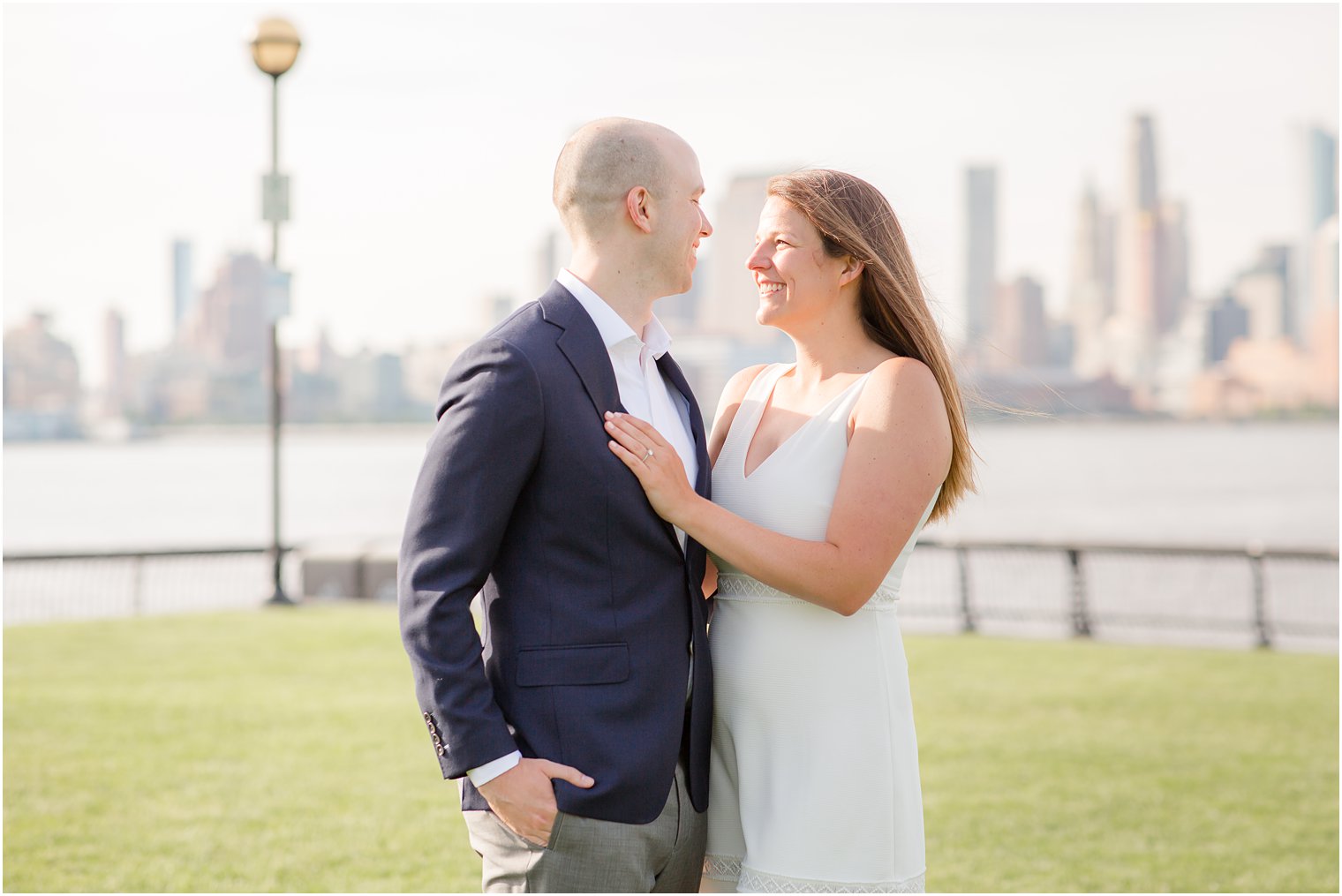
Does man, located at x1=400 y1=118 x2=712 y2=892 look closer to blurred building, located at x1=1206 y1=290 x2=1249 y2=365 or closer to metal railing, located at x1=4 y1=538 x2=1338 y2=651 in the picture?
metal railing, located at x1=4 y1=538 x2=1338 y2=651

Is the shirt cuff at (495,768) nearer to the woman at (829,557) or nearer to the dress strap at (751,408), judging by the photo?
the woman at (829,557)

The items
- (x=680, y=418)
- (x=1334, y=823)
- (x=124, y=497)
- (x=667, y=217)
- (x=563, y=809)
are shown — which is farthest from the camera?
(x=124, y=497)

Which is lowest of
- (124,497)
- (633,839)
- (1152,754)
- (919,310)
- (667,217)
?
(124,497)

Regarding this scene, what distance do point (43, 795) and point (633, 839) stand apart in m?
5.11

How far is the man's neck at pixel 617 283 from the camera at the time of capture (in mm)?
3229

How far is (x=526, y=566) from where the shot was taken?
3.01 meters

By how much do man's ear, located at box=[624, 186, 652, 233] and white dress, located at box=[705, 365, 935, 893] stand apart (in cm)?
81

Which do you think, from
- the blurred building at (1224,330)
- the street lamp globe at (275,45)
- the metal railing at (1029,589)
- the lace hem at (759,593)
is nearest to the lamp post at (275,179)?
the street lamp globe at (275,45)

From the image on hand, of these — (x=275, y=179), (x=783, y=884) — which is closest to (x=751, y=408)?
(x=783, y=884)

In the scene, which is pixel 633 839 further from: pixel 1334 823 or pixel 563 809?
pixel 1334 823

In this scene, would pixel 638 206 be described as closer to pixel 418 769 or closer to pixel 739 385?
pixel 739 385

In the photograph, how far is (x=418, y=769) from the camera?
7.62 m

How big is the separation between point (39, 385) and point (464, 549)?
120 meters

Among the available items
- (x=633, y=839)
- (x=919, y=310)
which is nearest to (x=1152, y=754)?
(x=919, y=310)
